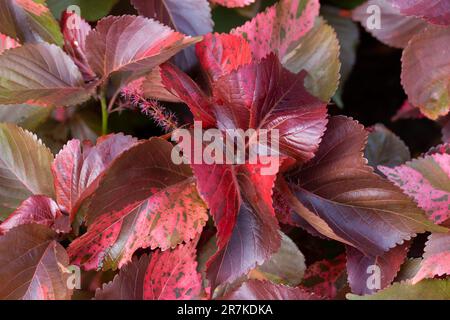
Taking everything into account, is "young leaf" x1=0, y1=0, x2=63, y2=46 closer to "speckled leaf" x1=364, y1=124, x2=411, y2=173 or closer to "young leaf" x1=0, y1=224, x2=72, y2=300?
"young leaf" x1=0, y1=224, x2=72, y2=300

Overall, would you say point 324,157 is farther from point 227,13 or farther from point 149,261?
point 227,13

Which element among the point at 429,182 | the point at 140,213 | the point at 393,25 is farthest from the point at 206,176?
the point at 393,25

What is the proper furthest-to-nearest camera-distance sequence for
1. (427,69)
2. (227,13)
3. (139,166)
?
(227,13)
(427,69)
(139,166)

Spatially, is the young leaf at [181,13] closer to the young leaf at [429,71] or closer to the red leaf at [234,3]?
the red leaf at [234,3]

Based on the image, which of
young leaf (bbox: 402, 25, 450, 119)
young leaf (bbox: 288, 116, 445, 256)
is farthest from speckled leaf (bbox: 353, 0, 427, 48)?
young leaf (bbox: 288, 116, 445, 256)

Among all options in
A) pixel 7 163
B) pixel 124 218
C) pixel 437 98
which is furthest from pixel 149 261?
pixel 437 98

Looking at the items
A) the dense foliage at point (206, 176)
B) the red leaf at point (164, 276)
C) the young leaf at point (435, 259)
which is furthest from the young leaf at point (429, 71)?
the red leaf at point (164, 276)
